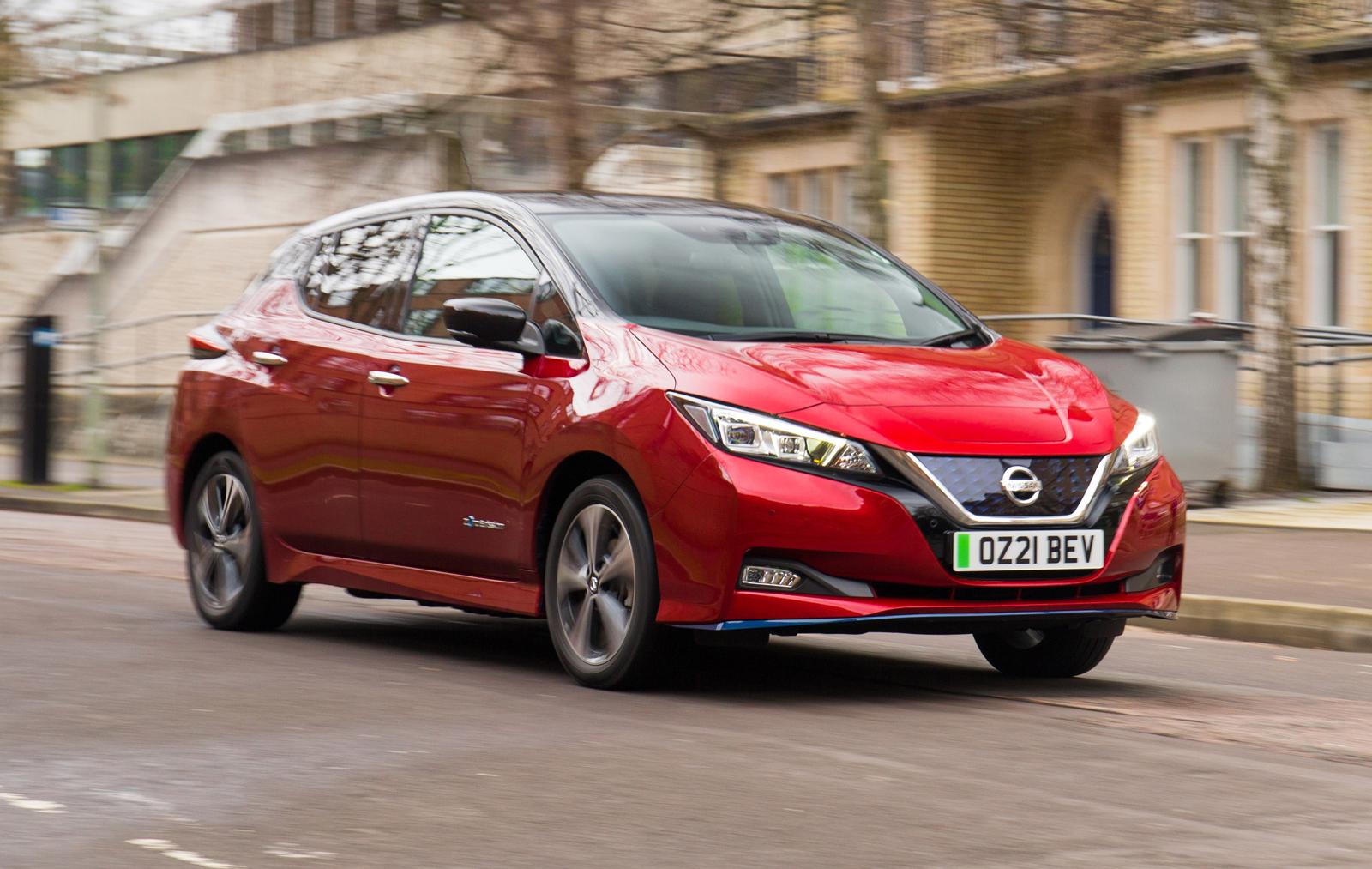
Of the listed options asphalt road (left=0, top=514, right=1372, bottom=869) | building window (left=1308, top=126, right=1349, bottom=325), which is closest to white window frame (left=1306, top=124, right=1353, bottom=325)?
building window (left=1308, top=126, right=1349, bottom=325)

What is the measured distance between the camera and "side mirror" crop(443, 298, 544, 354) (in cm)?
749

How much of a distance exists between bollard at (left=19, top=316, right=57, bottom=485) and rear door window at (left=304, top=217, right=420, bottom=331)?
1399 centimetres

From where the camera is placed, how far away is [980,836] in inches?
197

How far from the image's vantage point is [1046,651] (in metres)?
8.00

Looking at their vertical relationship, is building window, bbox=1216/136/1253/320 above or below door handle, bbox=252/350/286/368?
below

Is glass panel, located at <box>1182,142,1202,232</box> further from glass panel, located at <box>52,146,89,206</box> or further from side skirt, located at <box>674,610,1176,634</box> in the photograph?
glass panel, located at <box>52,146,89,206</box>

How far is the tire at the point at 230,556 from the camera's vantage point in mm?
9266

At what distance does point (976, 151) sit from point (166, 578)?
1897 centimetres

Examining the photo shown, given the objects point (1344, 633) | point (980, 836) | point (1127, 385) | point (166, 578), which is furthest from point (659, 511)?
point (1127, 385)

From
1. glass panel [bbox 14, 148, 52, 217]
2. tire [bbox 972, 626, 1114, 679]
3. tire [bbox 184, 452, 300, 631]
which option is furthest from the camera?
glass panel [bbox 14, 148, 52, 217]

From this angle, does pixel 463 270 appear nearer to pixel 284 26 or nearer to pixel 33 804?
pixel 33 804

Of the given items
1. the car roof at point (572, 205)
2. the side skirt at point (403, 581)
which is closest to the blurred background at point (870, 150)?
the car roof at point (572, 205)

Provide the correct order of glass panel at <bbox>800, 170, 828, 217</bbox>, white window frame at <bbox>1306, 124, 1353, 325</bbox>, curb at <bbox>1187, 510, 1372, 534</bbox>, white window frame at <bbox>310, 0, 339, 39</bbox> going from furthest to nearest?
glass panel at <bbox>800, 170, 828, 217</bbox>
white window frame at <bbox>1306, 124, 1353, 325</bbox>
white window frame at <bbox>310, 0, 339, 39</bbox>
curb at <bbox>1187, 510, 1372, 534</bbox>

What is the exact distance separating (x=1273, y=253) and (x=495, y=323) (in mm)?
12312
